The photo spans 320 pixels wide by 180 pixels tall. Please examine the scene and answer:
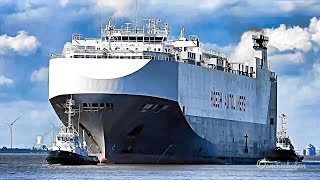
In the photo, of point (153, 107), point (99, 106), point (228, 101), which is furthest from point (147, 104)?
point (228, 101)

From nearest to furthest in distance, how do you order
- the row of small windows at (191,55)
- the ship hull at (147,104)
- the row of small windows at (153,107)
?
1. the ship hull at (147,104)
2. the row of small windows at (153,107)
3. the row of small windows at (191,55)

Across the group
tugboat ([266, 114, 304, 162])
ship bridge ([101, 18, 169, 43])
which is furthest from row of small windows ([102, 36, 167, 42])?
tugboat ([266, 114, 304, 162])

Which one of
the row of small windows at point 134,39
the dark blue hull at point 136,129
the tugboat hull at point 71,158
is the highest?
the row of small windows at point 134,39

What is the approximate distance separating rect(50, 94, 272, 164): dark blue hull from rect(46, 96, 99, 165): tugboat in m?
1.09

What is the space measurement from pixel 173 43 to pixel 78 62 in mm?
15269

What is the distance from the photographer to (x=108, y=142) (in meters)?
93.6

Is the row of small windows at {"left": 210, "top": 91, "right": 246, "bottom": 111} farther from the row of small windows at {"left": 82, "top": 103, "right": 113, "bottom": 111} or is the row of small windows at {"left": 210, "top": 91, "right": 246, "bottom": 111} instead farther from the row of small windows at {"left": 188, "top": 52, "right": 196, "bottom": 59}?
the row of small windows at {"left": 82, "top": 103, "right": 113, "bottom": 111}

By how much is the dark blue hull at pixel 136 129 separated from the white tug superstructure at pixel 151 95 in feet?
0.28

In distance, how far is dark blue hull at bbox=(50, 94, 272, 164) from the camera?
92.1 meters

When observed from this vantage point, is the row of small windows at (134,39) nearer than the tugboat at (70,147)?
No

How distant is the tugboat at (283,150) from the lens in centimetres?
12325

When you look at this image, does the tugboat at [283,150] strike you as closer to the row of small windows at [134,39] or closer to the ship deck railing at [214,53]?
the ship deck railing at [214,53]

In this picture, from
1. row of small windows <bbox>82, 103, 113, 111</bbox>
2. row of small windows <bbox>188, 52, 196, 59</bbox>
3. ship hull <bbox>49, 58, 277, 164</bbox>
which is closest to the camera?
ship hull <bbox>49, 58, 277, 164</bbox>

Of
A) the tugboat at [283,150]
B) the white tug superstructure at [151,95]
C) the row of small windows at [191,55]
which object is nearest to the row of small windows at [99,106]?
the white tug superstructure at [151,95]
